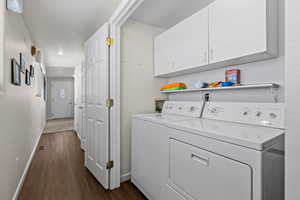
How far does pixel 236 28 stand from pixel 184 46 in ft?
1.99

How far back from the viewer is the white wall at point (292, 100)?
0.59 meters

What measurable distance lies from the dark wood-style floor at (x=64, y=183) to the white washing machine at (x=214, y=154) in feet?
1.03

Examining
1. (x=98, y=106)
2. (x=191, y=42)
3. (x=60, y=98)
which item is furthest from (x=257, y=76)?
(x=60, y=98)

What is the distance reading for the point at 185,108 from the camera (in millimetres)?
1864

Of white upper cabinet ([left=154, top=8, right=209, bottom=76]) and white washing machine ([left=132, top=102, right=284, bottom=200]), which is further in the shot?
white upper cabinet ([left=154, top=8, right=209, bottom=76])

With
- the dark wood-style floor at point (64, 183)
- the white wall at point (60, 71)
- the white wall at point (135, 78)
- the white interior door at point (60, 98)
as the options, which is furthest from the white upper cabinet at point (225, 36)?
the white interior door at point (60, 98)

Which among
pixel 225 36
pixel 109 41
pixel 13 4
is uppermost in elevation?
pixel 13 4

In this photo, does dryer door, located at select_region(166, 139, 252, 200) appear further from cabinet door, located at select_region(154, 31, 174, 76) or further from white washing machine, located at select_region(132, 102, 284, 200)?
cabinet door, located at select_region(154, 31, 174, 76)

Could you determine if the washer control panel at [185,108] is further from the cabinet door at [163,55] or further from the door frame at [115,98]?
the door frame at [115,98]

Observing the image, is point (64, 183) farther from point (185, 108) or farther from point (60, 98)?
point (60, 98)

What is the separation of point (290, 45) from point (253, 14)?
749 millimetres

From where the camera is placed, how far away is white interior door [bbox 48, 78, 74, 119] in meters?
7.46

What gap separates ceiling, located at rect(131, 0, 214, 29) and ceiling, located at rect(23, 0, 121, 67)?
1.11 feet

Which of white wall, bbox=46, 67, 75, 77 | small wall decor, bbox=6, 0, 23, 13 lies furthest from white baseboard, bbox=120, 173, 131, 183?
white wall, bbox=46, 67, 75, 77
